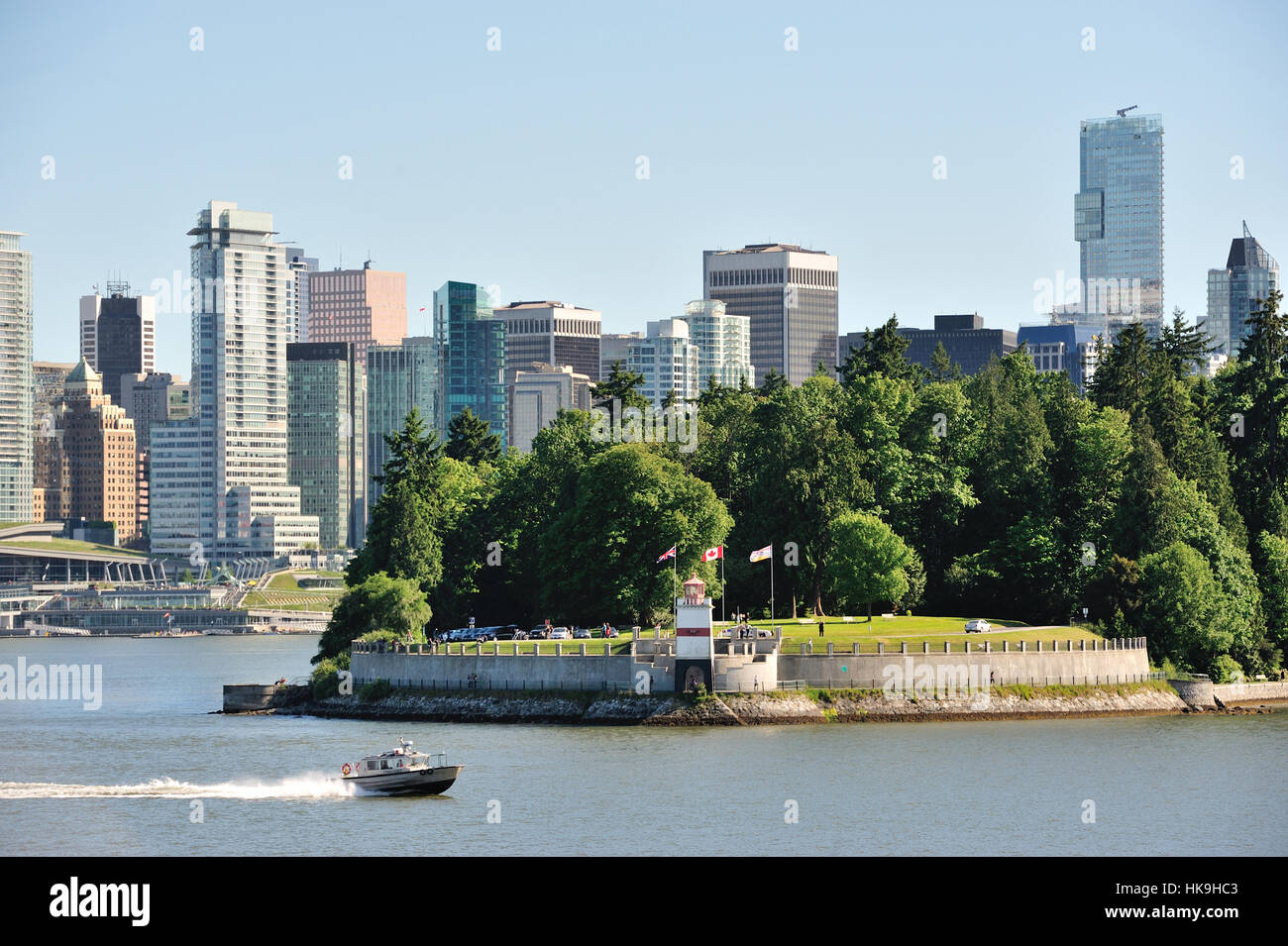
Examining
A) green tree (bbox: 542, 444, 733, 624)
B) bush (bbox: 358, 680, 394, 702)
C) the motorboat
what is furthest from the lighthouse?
the motorboat

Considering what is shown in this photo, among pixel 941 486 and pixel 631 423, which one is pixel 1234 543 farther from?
pixel 631 423

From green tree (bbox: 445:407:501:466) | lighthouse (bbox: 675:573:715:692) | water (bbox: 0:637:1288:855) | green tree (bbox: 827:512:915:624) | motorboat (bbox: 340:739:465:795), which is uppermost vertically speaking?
green tree (bbox: 445:407:501:466)

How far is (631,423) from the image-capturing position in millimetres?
127188

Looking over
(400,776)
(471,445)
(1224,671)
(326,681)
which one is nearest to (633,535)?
(326,681)

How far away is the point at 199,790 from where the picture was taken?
71812 mm

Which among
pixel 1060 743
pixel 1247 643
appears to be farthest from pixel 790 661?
pixel 1247 643

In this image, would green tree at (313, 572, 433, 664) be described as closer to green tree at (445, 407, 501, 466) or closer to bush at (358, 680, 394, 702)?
bush at (358, 680, 394, 702)

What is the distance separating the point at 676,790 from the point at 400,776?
33.3 feet

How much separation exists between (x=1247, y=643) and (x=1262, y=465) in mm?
18905

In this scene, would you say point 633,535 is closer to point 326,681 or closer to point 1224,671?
point 326,681

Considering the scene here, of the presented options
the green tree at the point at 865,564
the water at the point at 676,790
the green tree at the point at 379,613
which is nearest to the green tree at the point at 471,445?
the green tree at the point at 379,613

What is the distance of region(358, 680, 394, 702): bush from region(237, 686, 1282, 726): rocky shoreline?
305 mm

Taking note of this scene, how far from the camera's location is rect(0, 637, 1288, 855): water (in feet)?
199

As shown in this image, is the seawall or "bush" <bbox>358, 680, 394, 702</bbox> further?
"bush" <bbox>358, 680, 394, 702</bbox>
